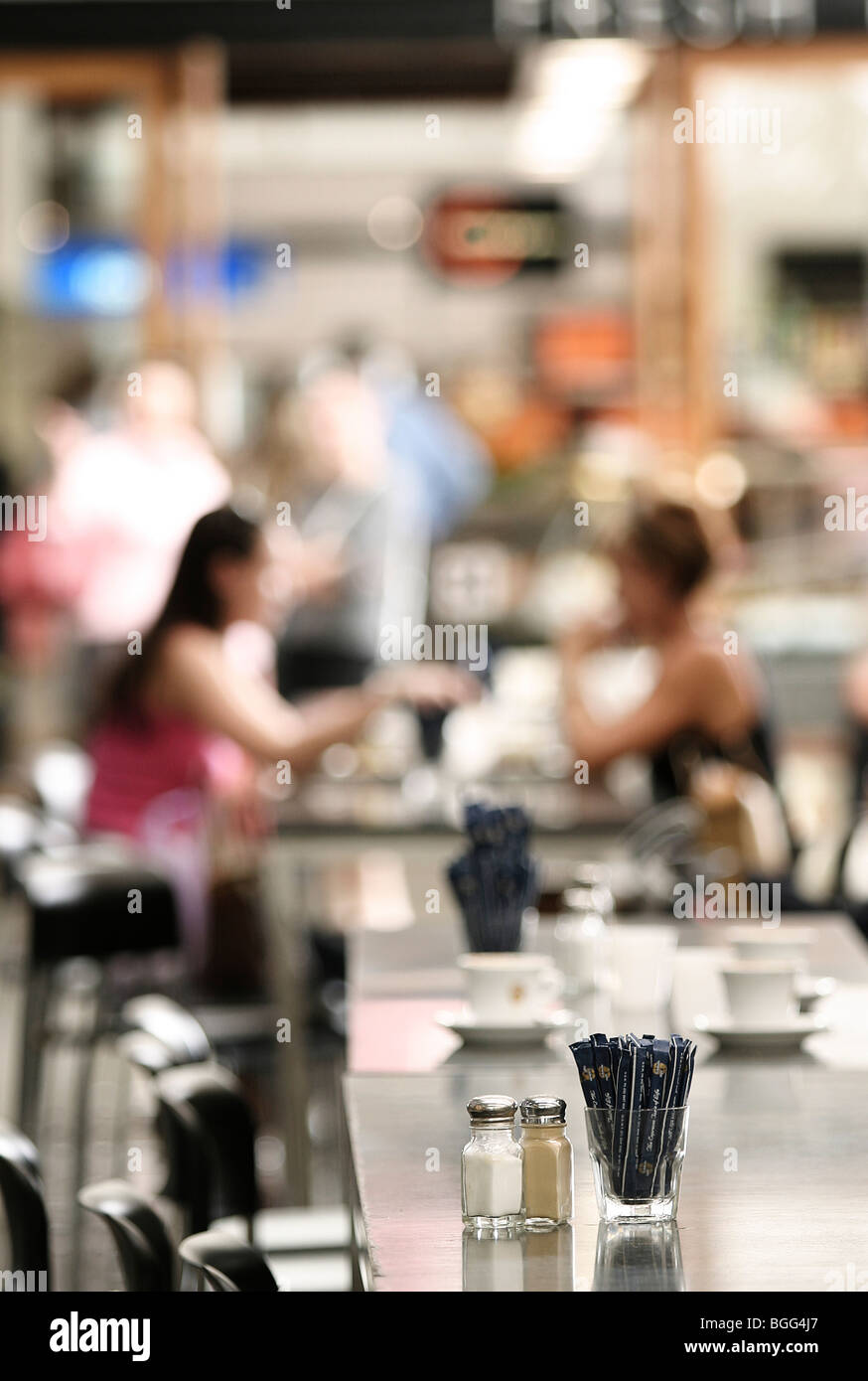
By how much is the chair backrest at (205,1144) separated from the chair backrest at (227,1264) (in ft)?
1.40

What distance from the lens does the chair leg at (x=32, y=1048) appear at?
141 inches

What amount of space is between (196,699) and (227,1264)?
2.98 metres

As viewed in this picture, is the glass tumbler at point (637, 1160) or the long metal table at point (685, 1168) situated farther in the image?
the glass tumbler at point (637, 1160)

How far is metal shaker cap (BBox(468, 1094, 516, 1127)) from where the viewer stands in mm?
1542

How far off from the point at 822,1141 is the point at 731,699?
9.10ft

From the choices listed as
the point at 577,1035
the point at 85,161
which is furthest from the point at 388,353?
the point at 577,1035

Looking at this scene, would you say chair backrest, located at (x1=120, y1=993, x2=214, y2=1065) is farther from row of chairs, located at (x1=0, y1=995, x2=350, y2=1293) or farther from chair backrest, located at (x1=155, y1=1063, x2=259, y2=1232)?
chair backrest, located at (x1=155, y1=1063, x2=259, y2=1232)

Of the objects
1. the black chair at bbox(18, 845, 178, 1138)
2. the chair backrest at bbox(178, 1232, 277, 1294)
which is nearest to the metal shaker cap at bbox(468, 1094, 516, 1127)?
the chair backrest at bbox(178, 1232, 277, 1294)

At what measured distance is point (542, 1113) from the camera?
1560 millimetres

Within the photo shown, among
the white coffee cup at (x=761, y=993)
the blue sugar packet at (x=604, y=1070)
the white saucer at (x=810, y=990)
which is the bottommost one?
the blue sugar packet at (x=604, y=1070)

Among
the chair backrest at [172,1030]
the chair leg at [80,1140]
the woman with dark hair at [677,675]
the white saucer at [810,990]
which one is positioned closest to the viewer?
the white saucer at [810,990]

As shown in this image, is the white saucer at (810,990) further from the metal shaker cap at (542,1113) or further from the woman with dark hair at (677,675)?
the woman with dark hair at (677,675)

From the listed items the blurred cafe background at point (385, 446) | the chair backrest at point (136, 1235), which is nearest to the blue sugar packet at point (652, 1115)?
the chair backrest at point (136, 1235)

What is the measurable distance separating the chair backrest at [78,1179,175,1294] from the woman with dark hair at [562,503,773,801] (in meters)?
2.78
